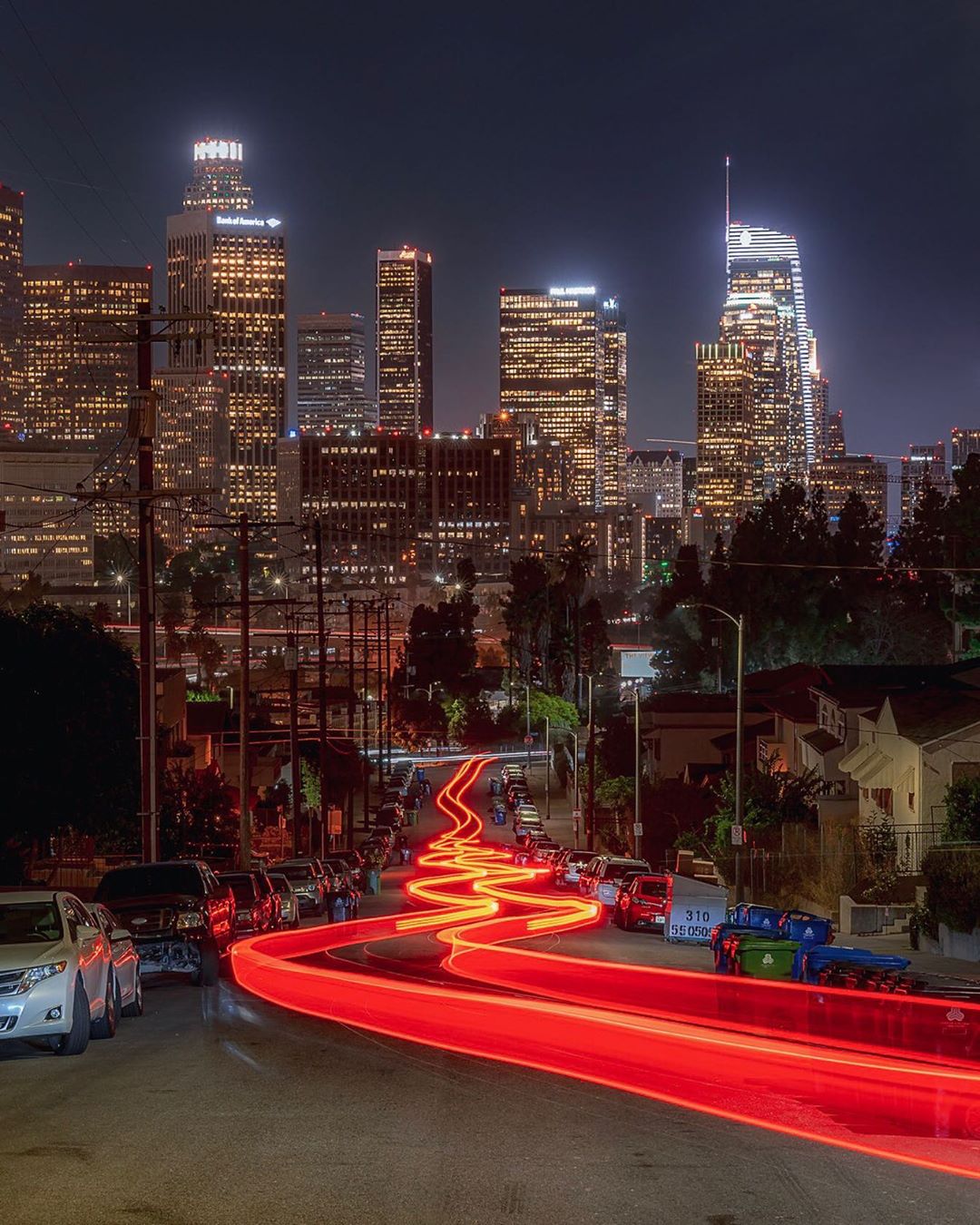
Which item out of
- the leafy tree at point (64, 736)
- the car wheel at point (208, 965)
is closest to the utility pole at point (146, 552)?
the leafy tree at point (64, 736)

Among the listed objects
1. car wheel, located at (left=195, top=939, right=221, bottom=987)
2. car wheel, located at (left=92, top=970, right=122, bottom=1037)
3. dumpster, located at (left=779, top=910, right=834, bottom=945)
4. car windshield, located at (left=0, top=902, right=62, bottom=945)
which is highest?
car windshield, located at (left=0, top=902, right=62, bottom=945)

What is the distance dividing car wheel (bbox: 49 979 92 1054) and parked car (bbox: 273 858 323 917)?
25.5 meters

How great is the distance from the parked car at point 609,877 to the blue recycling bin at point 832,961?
20533 mm

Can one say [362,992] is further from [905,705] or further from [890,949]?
[905,705]

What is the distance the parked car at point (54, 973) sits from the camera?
1457 cm

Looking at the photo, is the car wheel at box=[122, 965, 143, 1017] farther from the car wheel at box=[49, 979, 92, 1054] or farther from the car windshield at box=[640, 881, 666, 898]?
the car windshield at box=[640, 881, 666, 898]

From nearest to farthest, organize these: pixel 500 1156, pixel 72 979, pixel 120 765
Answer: pixel 500 1156 → pixel 72 979 → pixel 120 765

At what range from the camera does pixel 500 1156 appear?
11.1 meters

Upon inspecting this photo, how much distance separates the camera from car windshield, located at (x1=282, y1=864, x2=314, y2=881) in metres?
42.7

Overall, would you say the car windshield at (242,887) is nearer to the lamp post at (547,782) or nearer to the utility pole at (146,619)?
the utility pole at (146,619)

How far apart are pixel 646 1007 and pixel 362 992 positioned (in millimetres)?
3867

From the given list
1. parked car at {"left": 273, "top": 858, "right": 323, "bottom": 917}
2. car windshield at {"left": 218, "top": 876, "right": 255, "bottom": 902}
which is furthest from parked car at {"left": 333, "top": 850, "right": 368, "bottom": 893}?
car windshield at {"left": 218, "top": 876, "right": 255, "bottom": 902}

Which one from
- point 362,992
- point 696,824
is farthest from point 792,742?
point 362,992

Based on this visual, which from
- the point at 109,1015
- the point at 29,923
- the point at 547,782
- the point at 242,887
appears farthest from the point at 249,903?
the point at 547,782
